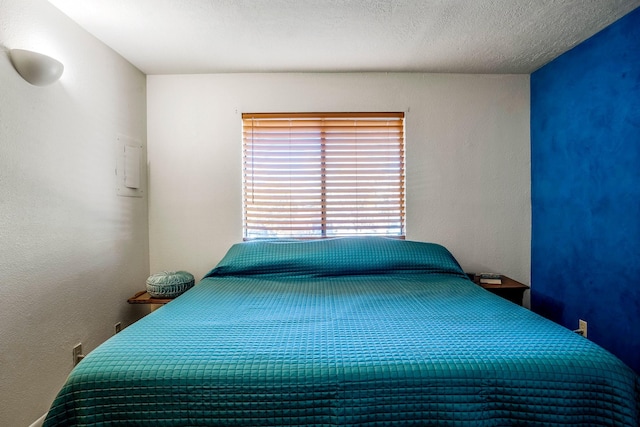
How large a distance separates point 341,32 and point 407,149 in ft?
3.47

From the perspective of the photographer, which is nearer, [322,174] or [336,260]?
[336,260]

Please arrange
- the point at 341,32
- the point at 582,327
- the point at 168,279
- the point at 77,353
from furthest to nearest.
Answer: the point at 168,279, the point at 582,327, the point at 341,32, the point at 77,353

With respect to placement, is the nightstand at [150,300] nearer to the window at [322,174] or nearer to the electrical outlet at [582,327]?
the window at [322,174]

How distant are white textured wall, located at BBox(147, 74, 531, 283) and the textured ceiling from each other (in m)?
0.14

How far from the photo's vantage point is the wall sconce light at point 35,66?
1.47 meters

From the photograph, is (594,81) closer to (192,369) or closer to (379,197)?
(379,197)

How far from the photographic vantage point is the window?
265 cm

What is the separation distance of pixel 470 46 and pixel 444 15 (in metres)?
0.48

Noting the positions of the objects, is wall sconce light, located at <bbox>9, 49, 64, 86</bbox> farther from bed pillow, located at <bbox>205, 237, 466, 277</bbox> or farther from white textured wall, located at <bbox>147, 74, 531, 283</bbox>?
bed pillow, located at <bbox>205, 237, 466, 277</bbox>

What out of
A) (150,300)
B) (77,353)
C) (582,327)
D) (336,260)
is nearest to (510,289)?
(582,327)

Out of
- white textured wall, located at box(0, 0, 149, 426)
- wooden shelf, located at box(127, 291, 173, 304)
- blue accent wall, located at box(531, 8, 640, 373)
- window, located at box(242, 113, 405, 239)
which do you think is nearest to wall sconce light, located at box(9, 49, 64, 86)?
white textured wall, located at box(0, 0, 149, 426)

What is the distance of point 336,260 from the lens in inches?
86.8

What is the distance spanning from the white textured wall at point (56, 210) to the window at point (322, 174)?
95 cm

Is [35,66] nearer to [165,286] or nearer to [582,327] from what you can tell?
[165,286]
